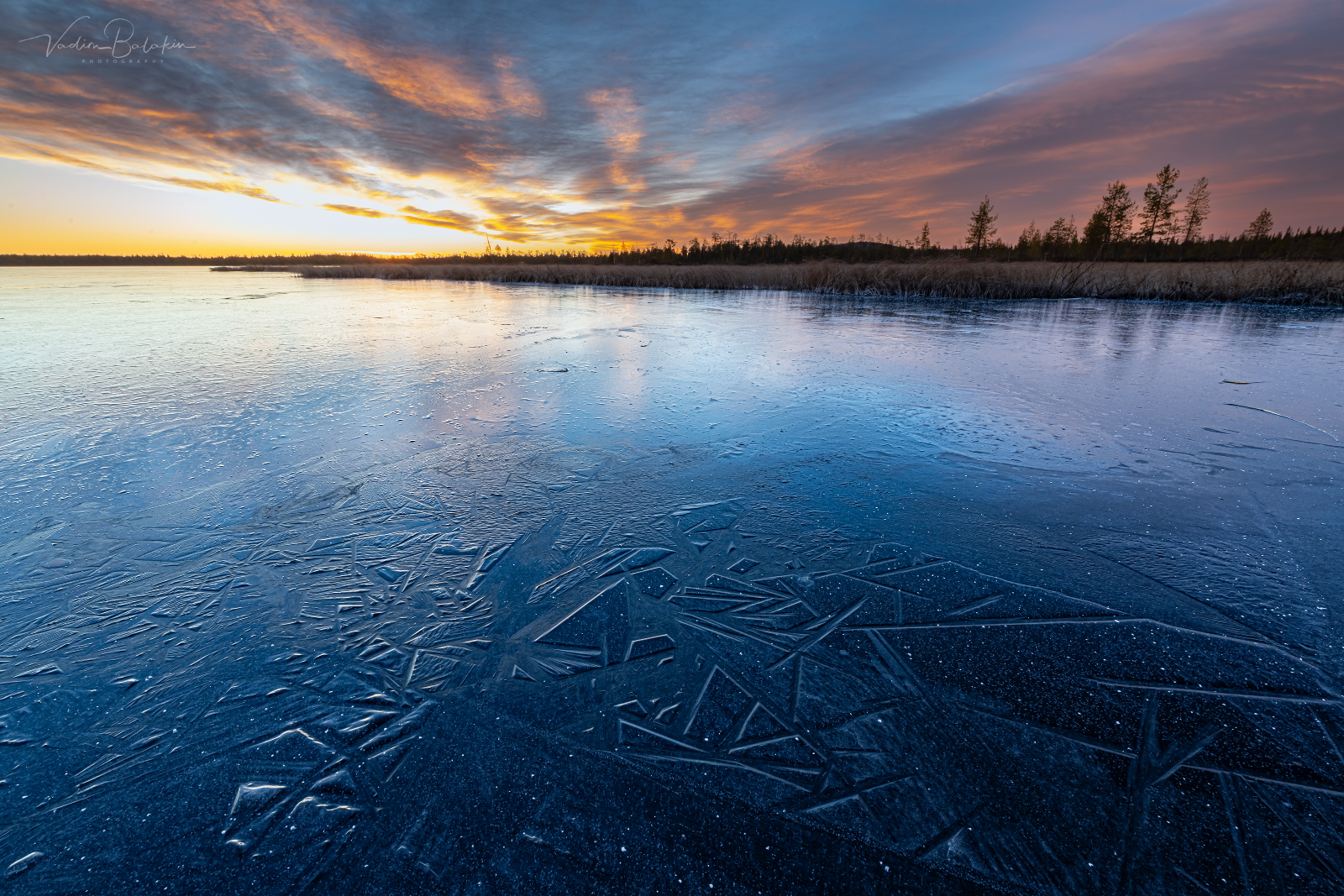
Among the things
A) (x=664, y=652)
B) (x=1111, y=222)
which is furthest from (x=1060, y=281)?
(x=1111, y=222)

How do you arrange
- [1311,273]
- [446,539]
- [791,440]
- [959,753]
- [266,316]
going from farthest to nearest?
[1311,273], [266,316], [791,440], [446,539], [959,753]

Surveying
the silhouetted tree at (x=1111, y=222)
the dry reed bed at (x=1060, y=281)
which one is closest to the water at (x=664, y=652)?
the dry reed bed at (x=1060, y=281)

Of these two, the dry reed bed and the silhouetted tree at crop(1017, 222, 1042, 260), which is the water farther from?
the silhouetted tree at crop(1017, 222, 1042, 260)

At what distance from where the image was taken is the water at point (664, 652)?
1150mm

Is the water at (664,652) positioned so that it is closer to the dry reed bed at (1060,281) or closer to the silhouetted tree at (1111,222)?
the dry reed bed at (1060,281)

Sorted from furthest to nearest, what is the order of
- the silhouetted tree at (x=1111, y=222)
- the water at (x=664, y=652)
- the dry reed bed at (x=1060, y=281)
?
the silhouetted tree at (x=1111, y=222) → the dry reed bed at (x=1060, y=281) → the water at (x=664, y=652)

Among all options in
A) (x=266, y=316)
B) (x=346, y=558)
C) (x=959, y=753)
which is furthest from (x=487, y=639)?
(x=266, y=316)

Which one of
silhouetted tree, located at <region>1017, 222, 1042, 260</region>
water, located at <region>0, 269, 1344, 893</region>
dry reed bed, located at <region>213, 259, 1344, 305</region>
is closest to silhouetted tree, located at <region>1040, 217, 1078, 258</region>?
silhouetted tree, located at <region>1017, 222, 1042, 260</region>

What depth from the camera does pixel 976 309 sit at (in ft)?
48.0

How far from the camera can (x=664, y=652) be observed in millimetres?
1767

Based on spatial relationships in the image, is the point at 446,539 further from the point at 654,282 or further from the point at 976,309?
the point at 654,282

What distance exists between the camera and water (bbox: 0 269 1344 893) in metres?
1.15

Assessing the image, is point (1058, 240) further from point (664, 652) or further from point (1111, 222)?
point (664, 652)

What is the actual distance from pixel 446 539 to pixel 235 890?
1437mm
